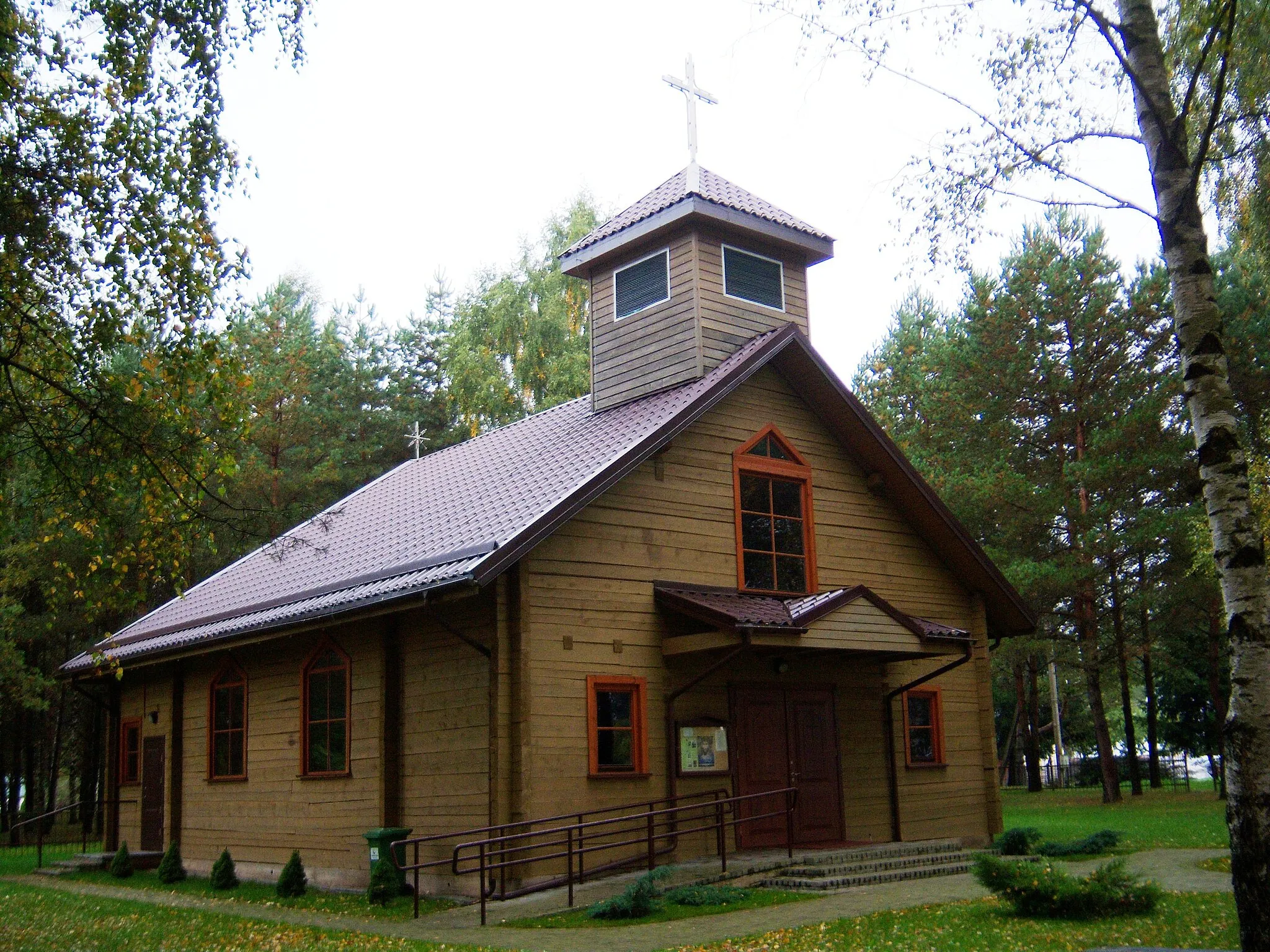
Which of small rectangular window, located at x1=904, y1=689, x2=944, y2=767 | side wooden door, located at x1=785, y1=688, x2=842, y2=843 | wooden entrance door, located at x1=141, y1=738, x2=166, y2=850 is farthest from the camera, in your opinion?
wooden entrance door, located at x1=141, y1=738, x2=166, y2=850

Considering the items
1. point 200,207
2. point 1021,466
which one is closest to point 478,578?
point 200,207

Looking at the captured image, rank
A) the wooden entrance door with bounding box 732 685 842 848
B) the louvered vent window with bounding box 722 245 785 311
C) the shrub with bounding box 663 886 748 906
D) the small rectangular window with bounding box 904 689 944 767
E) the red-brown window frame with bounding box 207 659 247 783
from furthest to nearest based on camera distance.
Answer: the louvered vent window with bounding box 722 245 785 311
the red-brown window frame with bounding box 207 659 247 783
the small rectangular window with bounding box 904 689 944 767
the wooden entrance door with bounding box 732 685 842 848
the shrub with bounding box 663 886 748 906

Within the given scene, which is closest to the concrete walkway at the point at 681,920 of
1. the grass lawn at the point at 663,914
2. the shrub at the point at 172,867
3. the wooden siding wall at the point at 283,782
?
the grass lawn at the point at 663,914

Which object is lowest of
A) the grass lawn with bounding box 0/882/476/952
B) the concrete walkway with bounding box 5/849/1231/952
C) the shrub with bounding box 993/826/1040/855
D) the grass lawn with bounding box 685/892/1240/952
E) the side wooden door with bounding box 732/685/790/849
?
the grass lawn with bounding box 0/882/476/952

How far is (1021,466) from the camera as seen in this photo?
31.6m

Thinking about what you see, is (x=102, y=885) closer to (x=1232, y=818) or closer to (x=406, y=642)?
(x=406, y=642)

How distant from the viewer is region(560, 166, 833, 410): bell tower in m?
17.6

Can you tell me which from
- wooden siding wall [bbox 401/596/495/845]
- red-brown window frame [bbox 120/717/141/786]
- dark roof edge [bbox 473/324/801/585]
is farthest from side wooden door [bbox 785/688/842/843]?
red-brown window frame [bbox 120/717/141/786]

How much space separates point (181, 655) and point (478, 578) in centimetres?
785

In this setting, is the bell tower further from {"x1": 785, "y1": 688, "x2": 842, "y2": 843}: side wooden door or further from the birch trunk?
the birch trunk

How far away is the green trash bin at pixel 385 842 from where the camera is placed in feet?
45.5

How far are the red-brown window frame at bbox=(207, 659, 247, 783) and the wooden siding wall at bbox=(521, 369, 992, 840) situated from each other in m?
6.38

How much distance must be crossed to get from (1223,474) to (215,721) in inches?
592

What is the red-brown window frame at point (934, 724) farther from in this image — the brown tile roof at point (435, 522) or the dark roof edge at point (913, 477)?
the brown tile roof at point (435, 522)
